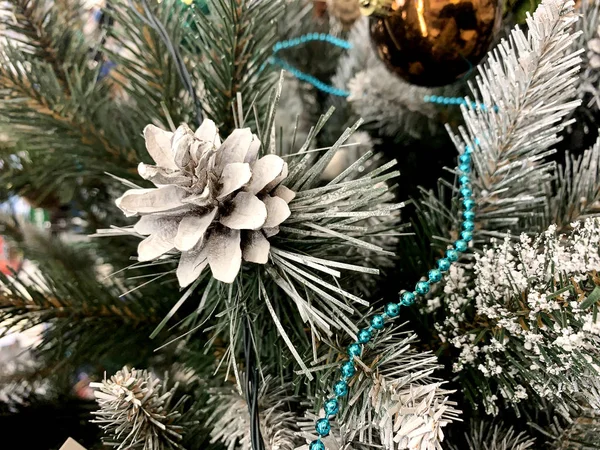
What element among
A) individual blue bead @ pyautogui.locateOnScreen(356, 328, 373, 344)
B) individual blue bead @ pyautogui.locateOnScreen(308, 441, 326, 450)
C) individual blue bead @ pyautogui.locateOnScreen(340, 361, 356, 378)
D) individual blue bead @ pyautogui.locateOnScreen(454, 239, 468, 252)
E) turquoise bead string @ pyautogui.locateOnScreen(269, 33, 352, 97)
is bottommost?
individual blue bead @ pyautogui.locateOnScreen(308, 441, 326, 450)

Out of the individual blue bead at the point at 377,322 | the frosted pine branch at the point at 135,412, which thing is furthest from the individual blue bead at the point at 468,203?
the frosted pine branch at the point at 135,412

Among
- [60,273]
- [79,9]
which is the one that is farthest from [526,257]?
[79,9]

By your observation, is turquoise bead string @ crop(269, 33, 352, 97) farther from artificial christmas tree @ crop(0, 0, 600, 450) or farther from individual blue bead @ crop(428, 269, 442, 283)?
individual blue bead @ crop(428, 269, 442, 283)

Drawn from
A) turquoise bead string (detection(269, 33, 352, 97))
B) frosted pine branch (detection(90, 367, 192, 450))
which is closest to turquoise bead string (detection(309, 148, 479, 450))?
frosted pine branch (detection(90, 367, 192, 450))

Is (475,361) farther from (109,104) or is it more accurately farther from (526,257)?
(109,104)

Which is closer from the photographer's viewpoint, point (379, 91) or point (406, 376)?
point (406, 376)

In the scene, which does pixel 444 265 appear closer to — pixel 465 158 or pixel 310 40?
pixel 465 158

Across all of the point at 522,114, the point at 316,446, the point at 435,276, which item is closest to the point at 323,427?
the point at 316,446
